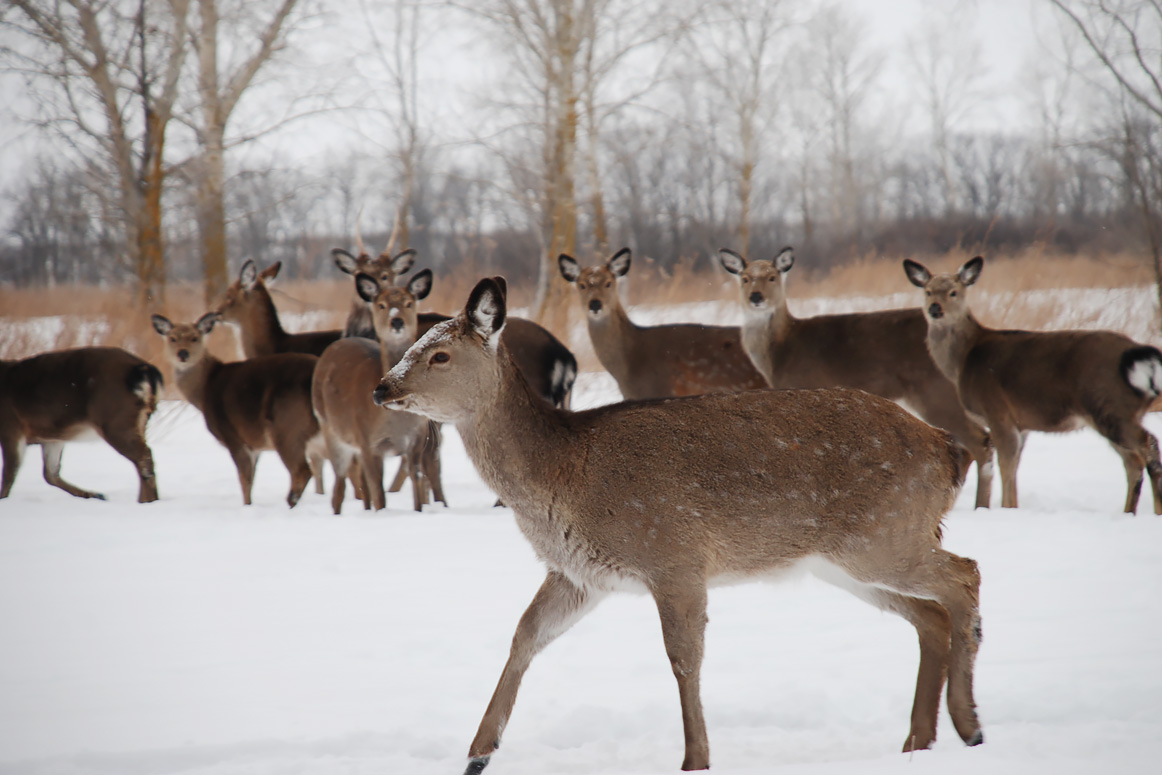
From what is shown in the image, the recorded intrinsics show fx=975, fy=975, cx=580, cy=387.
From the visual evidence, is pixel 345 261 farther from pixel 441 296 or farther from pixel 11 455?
pixel 441 296

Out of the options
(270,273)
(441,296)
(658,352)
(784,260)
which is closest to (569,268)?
(658,352)

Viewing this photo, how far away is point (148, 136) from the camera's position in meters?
16.7

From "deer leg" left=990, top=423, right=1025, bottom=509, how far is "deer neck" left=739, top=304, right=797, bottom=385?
8.25 feet

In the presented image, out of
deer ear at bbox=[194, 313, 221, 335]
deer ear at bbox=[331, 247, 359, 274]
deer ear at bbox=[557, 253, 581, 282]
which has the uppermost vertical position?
deer ear at bbox=[331, 247, 359, 274]

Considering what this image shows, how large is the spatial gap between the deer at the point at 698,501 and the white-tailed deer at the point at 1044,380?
451cm

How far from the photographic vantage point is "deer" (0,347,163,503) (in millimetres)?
9297

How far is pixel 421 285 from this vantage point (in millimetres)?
8648

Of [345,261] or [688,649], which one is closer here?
[688,649]

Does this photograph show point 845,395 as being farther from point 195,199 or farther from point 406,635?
point 195,199

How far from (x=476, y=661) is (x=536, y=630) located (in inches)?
38.3

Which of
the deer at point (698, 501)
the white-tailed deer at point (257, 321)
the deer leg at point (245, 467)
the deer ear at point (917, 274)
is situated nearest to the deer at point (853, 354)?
the deer ear at point (917, 274)

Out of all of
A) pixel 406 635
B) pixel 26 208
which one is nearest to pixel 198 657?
pixel 406 635

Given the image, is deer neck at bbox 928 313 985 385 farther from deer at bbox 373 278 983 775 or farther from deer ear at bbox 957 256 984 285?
deer at bbox 373 278 983 775

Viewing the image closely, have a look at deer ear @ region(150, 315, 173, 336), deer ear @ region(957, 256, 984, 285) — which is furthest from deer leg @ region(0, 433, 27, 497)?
deer ear @ region(957, 256, 984, 285)
